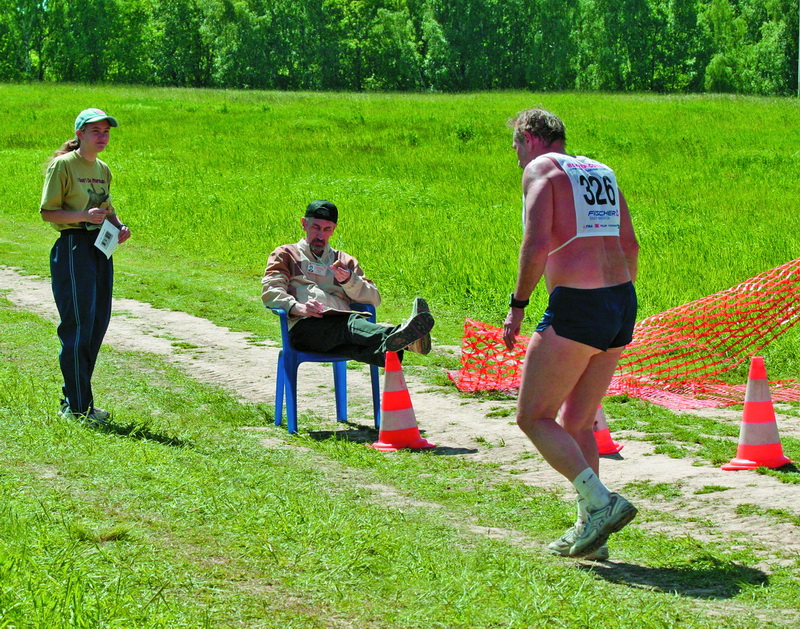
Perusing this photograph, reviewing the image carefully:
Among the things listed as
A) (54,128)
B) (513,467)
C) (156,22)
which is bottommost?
(513,467)

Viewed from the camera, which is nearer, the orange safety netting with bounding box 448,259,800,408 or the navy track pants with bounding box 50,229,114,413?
the navy track pants with bounding box 50,229,114,413

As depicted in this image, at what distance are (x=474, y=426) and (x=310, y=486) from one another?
204 centimetres

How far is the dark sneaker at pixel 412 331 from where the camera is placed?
6.75m

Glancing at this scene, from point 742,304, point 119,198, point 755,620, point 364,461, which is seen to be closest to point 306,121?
point 119,198

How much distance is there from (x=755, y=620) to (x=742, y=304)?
650 cm

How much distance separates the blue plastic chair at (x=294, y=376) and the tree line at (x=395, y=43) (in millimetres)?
79814

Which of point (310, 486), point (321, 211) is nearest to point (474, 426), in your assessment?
point (321, 211)

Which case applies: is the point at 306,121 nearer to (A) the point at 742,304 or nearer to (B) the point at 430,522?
(A) the point at 742,304

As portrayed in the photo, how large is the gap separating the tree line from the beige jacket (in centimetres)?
7973

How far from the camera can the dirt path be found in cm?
508

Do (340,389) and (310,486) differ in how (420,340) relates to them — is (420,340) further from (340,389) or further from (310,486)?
(310,486)

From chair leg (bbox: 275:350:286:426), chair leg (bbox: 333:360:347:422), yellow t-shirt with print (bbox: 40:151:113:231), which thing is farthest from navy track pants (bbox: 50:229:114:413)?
chair leg (bbox: 333:360:347:422)

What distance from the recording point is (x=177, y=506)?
187 inches

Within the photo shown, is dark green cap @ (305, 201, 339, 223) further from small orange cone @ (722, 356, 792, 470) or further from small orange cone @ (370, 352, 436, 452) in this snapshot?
small orange cone @ (722, 356, 792, 470)
